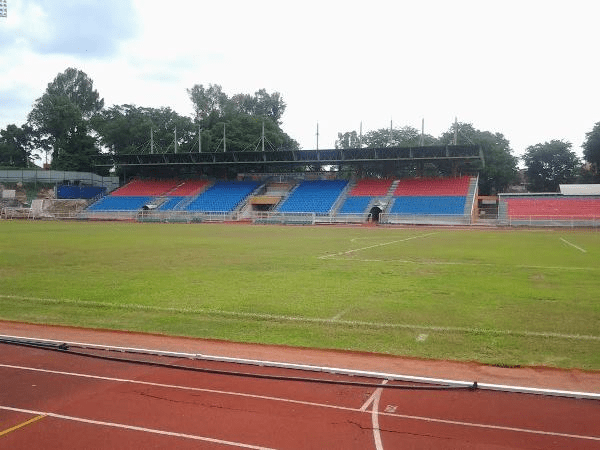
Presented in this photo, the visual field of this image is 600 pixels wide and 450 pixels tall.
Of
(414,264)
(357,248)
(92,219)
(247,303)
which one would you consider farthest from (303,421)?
(92,219)

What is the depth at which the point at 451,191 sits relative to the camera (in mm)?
55750

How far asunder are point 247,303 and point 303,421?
6.73m

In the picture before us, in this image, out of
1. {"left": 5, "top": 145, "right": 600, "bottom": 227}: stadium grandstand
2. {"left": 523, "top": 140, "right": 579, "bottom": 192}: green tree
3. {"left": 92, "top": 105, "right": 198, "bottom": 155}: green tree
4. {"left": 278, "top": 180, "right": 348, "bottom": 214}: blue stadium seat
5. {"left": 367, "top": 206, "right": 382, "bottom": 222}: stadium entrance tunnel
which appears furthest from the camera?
{"left": 92, "top": 105, "right": 198, "bottom": 155}: green tree

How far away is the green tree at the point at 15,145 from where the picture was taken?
9412cm

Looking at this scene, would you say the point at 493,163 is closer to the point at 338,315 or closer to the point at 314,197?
the point at 314,197

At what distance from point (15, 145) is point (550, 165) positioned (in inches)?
3627

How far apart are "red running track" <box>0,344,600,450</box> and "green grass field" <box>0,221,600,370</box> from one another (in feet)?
6.77

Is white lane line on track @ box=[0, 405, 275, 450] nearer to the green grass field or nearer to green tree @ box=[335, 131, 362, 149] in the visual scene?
the green grass field

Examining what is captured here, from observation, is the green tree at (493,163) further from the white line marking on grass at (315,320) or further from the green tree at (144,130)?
the white line marking on grass at (315,320)

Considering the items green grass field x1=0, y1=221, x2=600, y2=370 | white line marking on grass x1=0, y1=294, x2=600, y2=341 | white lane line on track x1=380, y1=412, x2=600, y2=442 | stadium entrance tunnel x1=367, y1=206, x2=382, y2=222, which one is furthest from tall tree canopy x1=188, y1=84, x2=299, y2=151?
white lane line on track x1=380, y1=412, x2=600, y2=442

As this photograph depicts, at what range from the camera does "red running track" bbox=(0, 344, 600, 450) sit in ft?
18.5

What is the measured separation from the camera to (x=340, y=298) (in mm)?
13383

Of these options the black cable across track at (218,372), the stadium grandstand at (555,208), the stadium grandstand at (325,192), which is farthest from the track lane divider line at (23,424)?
the stadium grandstand at (555,208)

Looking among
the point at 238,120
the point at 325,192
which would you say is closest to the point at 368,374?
the point at 325,192
